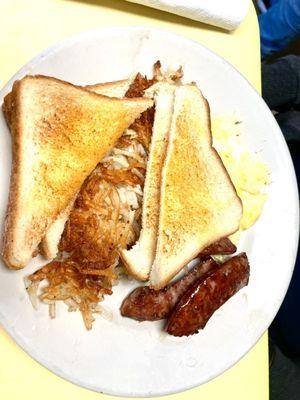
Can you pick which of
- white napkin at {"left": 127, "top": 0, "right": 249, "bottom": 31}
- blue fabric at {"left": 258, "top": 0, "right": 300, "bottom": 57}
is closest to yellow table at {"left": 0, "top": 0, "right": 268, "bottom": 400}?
white napkin at {"left": 127, "top": 0, "right": 249, "bottom": 31}

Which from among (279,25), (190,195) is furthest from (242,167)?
(279,25)

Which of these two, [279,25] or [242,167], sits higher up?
[279,25]

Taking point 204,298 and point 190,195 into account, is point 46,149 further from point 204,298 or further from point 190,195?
point 204,298

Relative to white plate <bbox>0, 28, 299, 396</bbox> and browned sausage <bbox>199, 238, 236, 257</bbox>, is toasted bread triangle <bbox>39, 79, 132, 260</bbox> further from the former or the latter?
browned sausage <bbox>199, 238, 236, 257</bbox>

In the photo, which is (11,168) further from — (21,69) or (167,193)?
(167,193)

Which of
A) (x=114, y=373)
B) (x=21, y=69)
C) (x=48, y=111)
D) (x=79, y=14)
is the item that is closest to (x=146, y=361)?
(x=114, y=373)
